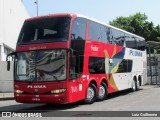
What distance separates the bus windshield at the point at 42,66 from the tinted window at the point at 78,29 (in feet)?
3.70

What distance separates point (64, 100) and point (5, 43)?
2026cm

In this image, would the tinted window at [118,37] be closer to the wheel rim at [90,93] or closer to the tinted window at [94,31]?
the tinted window at [94,31]

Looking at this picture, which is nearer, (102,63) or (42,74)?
(42,74)

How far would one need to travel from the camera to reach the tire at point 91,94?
58.6 feet

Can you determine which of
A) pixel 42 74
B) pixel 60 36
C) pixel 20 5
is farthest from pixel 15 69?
pixel 20 5

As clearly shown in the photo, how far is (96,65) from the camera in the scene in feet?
61.5

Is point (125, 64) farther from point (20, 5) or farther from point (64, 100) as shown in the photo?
point (20, 5)

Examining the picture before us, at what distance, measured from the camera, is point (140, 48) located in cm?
2778

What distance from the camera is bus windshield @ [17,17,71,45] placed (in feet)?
52.6

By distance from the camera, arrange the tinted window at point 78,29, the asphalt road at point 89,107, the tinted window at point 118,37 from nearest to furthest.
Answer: the asphalt road at point 89,107
the tinted window at point 78,29
the tinted window at point 118,37

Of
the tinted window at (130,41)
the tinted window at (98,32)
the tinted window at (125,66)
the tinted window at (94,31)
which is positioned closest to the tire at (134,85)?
the tinted window at (125,66)

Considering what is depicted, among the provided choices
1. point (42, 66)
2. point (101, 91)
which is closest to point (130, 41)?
point (101, 91)

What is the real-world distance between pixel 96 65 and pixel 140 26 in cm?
6047

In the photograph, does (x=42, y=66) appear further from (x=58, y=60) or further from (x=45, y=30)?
(x=45, y=30)
